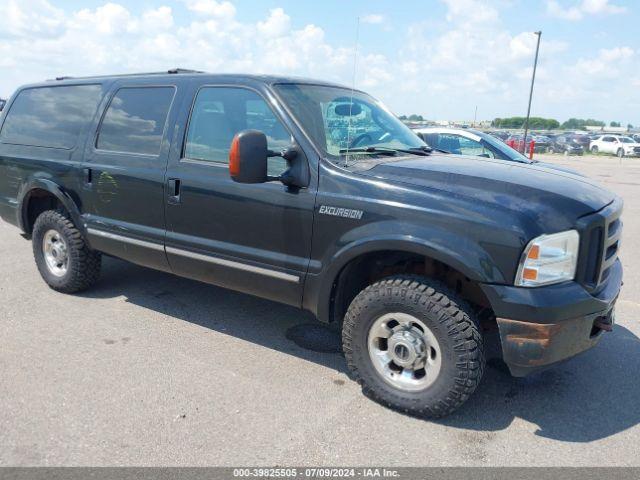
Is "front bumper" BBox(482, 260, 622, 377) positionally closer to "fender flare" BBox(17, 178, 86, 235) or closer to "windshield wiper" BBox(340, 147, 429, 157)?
"windshield wiper" BBox(340, 147, 429, 157)

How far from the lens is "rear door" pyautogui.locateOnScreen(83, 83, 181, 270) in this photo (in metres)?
4.17

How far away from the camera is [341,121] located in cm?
383

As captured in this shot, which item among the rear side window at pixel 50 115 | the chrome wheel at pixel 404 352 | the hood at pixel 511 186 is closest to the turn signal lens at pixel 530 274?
the hood at pixel 511 186

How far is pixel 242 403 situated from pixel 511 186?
202cm

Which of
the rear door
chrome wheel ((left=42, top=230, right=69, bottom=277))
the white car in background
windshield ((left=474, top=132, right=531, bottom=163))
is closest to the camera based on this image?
the rear door

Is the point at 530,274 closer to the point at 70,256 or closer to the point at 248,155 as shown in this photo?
the point at 248,155

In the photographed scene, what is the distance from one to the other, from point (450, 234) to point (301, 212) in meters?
0.98

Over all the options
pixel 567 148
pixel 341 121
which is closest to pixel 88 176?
pixel 341 121

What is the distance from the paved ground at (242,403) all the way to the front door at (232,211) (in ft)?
1.90

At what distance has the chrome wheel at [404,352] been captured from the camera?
124 inches

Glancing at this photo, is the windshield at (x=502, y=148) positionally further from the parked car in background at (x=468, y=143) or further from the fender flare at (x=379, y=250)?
the fender flare at (x=379, y=250)

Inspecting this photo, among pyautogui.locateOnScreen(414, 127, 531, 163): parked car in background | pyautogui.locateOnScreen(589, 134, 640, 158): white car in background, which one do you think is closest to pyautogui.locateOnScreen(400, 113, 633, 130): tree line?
pyautogui.locateOnScreen(589, 134, 640, 158): white car in background

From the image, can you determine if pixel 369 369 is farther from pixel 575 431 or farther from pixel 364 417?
pixel 575 431

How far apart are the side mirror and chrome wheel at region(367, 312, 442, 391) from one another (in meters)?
1.15
